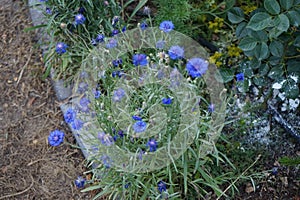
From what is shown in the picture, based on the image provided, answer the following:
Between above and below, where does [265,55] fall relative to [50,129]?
above

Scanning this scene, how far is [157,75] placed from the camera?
221 cm

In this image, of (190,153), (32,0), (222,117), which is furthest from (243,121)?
(32,0)

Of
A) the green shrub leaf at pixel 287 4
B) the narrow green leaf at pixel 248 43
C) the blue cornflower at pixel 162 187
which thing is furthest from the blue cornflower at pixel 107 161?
the green shrub leaf at pixel 287 4

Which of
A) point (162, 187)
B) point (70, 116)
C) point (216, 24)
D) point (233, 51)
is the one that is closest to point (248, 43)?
point (233, 51)

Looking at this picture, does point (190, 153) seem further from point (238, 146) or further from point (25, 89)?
point (25, 89)

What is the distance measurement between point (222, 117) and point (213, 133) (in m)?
0.13

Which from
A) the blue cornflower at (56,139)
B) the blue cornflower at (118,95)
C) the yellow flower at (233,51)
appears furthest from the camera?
the yellow flower at (233,51)

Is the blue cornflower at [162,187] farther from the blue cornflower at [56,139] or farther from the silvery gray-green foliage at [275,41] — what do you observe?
the silvery gray-green foliage at [275,41]

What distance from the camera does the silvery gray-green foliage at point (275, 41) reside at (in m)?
2.20

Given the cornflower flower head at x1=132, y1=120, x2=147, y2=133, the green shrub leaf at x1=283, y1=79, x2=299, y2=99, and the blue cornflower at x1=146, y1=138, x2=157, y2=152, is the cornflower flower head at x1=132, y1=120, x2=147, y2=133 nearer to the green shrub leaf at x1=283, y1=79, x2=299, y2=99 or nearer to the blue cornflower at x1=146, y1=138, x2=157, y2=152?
the blue cornflower at x1=146, y1=138, x2=157, y2=152

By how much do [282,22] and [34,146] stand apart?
1537 millimetres

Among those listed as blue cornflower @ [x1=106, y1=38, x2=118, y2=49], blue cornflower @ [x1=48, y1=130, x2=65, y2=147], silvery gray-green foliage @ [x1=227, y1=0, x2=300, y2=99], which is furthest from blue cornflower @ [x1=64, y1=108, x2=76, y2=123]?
silvery gray-green foliage @ [x1=227, y1=0, x2=300, y2=99]

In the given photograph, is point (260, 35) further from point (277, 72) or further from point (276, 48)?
point (277, 72)

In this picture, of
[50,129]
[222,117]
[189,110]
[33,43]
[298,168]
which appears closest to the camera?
[189,110]
